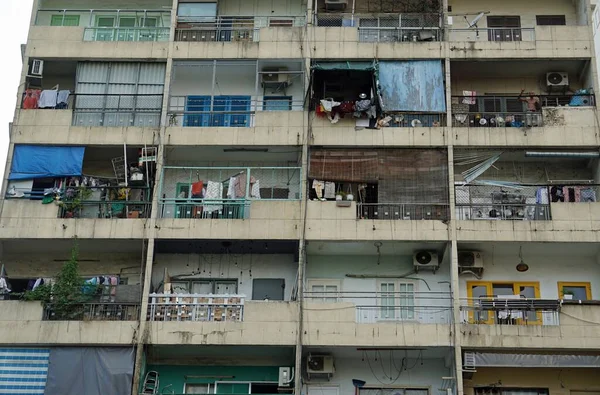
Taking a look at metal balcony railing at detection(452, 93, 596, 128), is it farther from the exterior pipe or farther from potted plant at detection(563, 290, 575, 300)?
potted plant at detection(563, 290, 575, 300)

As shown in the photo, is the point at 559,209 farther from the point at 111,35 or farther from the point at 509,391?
the point at 111,35

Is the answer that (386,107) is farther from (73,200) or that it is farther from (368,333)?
(73,200)

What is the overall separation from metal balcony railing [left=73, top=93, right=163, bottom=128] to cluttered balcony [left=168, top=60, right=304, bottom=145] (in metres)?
0.61

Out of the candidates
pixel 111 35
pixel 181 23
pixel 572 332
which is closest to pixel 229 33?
pixel 181 23

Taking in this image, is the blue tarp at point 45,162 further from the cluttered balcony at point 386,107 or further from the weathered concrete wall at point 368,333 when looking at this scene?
the weathered concrete wall at point 368,333

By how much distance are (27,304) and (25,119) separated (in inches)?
245

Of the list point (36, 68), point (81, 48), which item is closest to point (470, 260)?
point (81, 48)

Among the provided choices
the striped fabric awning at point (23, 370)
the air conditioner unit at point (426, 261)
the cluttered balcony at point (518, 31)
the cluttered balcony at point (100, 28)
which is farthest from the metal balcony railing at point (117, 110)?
the cluttered balcony at point (518, 31)

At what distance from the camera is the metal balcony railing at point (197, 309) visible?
26.1m

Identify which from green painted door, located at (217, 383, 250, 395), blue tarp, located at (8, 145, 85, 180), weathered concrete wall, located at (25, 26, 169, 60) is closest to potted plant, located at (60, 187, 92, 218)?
blue tarp, located at (8, 145, 85, 180)

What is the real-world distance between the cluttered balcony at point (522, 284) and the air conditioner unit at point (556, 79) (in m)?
5.63

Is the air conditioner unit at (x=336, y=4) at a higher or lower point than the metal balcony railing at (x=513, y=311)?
higher

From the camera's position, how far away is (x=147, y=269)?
26766 millimetres

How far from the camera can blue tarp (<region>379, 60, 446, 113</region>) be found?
28.6 metres
